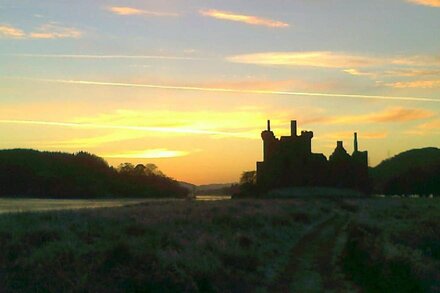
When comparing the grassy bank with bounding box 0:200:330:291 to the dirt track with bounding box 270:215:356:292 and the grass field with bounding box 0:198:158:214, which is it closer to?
the dirt track with bounding box 270:215:356:292

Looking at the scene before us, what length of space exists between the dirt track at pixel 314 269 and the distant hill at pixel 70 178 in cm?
4692

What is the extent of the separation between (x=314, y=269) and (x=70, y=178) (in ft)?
220

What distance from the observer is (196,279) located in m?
19.9

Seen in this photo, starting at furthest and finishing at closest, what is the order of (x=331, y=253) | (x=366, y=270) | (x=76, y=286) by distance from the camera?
(x=331, y=253), (x=366, y=270), (x=76, y=286)

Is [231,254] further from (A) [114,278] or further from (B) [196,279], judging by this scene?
(A) [114,278]

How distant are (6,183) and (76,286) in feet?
212

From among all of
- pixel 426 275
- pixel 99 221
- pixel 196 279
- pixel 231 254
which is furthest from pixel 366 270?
pixel 99 221

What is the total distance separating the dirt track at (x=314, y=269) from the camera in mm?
21641

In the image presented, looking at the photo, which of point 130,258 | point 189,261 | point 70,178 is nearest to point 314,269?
point 189,261

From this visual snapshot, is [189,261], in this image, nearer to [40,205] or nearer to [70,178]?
[40,205]

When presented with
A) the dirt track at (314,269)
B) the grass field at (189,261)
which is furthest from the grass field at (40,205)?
the dirt track at (314,269)

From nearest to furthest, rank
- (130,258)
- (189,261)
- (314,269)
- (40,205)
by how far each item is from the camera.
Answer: (130,258) < (189,261) < (314,269) < (40,205)

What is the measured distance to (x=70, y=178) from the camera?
89.7 m

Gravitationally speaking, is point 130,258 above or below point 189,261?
above
